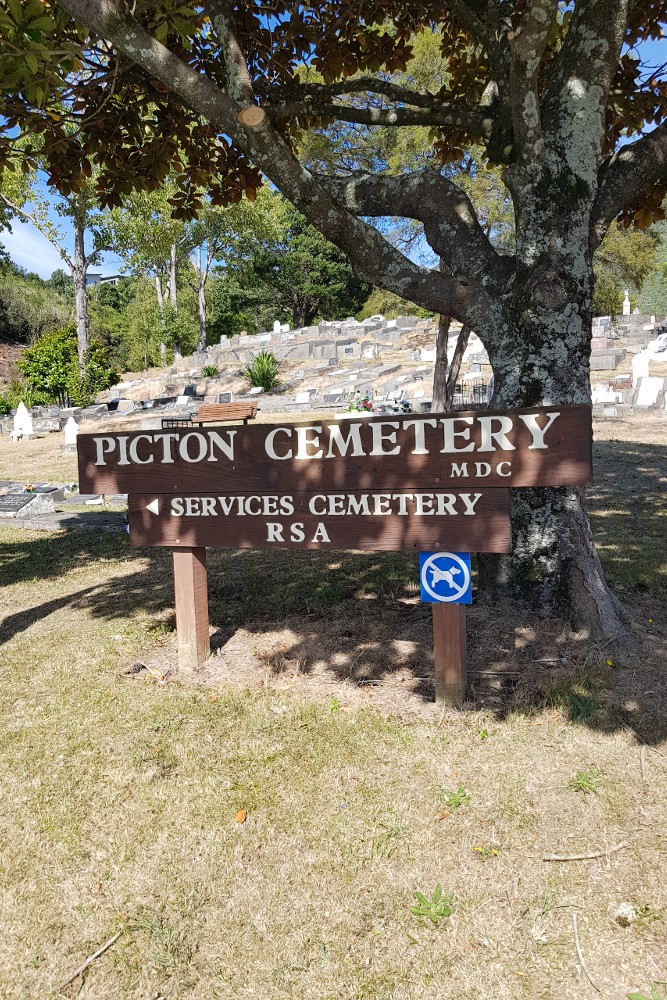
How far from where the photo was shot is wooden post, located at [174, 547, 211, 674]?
4.22m

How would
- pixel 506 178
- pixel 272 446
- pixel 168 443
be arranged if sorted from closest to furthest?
1. pixel 272 446
2. pixel 168 443
3. pixel 506 178

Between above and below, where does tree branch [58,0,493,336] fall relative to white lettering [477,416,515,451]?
above

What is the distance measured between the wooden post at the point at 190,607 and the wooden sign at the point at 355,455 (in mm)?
436

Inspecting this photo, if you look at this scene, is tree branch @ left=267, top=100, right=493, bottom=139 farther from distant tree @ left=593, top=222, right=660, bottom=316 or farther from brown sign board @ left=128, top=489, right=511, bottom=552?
distant tree @ left=593, top=222, right=660, bottom=316

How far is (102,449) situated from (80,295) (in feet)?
96.6

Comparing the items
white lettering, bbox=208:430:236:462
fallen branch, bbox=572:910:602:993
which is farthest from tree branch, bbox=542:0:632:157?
fallen branch, bbox=572:910:602:993

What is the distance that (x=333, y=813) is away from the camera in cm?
290

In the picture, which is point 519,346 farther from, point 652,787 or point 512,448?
point 652,787

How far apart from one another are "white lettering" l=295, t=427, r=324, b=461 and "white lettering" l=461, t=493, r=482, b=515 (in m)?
0.82

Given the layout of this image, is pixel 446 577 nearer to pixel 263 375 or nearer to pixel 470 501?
pixel 470 501

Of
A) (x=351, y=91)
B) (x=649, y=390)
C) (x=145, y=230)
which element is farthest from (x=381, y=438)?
(x=145, y=230)

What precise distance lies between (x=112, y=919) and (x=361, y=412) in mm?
14579

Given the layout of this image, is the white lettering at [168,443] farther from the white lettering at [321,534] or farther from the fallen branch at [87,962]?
the fallen branch at [87,962]

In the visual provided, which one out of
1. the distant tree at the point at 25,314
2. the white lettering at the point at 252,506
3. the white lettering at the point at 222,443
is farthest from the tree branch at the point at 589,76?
the distant tree at the point at 25,314
